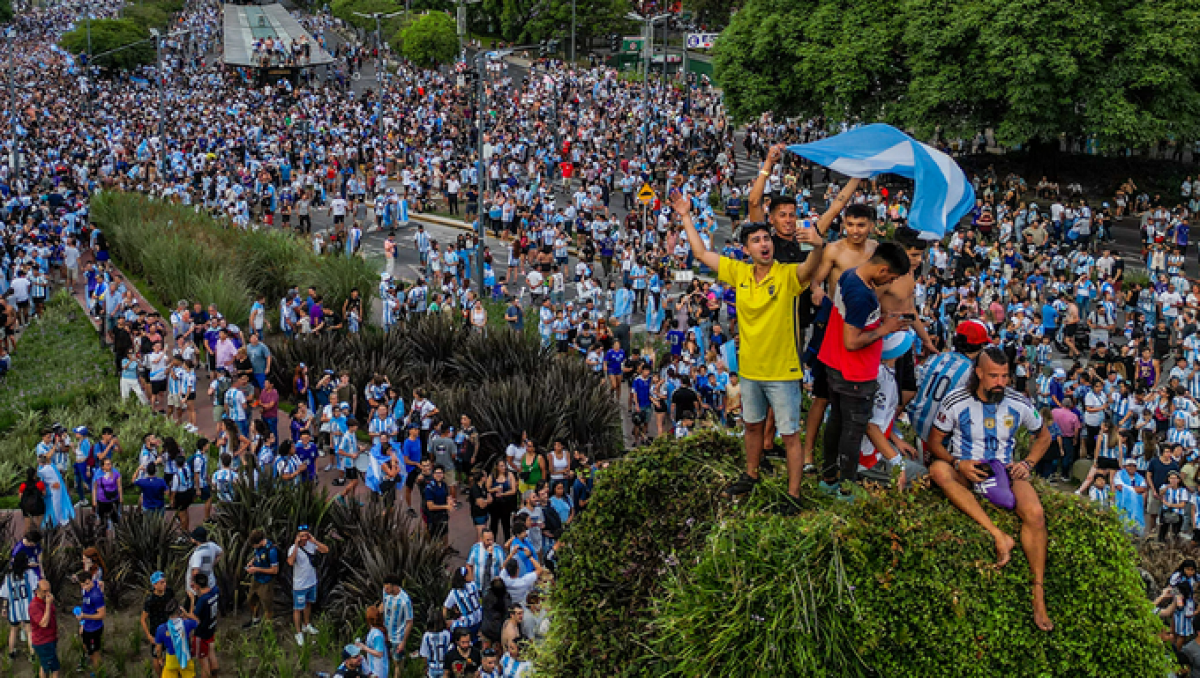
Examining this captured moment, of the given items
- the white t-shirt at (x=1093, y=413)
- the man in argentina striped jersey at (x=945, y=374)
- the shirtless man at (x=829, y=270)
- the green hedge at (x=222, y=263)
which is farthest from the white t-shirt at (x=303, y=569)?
the green hedge at (x=222, y=263)

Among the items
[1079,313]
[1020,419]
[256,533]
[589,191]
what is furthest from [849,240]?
[589,191]

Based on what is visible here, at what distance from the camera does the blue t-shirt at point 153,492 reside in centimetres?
1448

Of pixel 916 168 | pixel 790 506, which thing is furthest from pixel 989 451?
pixel 916 168

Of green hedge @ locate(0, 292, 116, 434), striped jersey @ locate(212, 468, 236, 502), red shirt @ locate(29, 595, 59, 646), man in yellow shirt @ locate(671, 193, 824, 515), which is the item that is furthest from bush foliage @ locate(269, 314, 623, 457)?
man in yellow shirt @ locate(671, 193, 824, 515)

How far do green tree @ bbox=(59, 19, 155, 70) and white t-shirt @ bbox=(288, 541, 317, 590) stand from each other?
60.9 meters

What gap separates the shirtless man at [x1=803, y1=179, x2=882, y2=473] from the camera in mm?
7160

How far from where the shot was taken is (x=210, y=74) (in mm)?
62281

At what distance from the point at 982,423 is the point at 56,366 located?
1925 cm

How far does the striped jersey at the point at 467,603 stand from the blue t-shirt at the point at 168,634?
2378 mm

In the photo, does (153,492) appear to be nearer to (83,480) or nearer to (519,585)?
(83,480)

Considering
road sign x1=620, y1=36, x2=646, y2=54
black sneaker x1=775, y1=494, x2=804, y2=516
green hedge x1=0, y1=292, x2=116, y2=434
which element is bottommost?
green hedge x1=0, y1=292, x2=116, y2=434

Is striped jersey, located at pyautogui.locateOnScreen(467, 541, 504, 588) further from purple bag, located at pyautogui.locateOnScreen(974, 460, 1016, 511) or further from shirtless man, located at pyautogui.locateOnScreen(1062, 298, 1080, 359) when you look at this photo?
shirtless man, located at pyautogui.locateOnScreen(1062, 298, 1080, 359)

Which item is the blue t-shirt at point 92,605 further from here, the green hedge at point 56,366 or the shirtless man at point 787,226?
the green hedge at point 56,366

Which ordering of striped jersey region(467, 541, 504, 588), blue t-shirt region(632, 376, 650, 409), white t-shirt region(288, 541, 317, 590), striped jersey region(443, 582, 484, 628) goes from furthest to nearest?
blue t-shirt region(632, 376, 650, 409)
white t-shirt region(288, 541, 317, 590)
striped jersey region(467, 541, 504, 588)
striped jersey region(443, 582, 484, 628)
